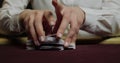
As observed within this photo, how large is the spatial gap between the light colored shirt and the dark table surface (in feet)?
0.64

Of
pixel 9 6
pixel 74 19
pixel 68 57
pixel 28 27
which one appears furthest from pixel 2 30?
pixel 68 57

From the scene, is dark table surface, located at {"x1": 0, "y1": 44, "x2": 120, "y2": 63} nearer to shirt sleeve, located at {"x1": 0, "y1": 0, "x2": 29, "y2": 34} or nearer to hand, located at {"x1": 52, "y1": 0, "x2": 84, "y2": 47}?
hand, located at {"x1": 52, "y1": 0, "x2": 84, "y2": 47}

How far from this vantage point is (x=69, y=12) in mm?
787

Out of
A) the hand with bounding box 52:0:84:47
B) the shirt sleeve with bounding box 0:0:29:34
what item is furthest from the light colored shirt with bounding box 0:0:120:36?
the hand with bounding box 52:0:84:47

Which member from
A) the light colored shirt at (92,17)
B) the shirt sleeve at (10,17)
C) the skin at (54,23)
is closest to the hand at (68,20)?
the skin at (54,23)

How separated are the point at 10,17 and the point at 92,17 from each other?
12.4 inches

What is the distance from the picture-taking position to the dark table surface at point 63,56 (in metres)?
0.62

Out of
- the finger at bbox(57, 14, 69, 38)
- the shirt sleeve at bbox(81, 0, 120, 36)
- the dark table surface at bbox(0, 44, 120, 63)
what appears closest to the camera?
the dark table surface at bbox(0, 44, 120, 63)

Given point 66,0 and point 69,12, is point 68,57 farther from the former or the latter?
point 66,0

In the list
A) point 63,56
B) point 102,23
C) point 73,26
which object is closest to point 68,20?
point 73,26

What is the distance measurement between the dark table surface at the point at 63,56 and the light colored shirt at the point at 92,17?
→ 0.19 m

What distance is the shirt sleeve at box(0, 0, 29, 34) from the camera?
3.20ft

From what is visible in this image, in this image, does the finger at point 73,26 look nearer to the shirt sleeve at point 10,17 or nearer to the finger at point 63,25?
the finger at point 63,25

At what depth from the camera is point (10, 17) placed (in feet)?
3.43
